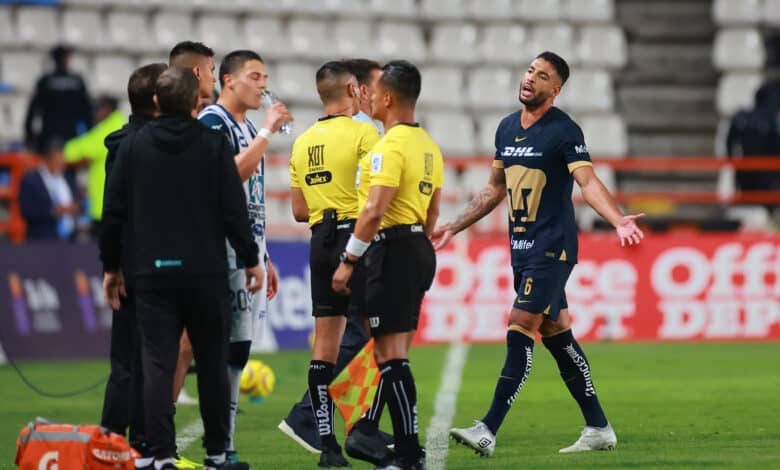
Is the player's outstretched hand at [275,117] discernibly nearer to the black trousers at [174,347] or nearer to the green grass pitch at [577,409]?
the black trousers at [174,347]

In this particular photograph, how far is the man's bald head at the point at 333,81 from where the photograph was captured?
26.9 ft

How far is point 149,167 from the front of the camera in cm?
682

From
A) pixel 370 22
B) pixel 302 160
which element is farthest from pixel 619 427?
pixel 370 22

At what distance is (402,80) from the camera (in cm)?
732

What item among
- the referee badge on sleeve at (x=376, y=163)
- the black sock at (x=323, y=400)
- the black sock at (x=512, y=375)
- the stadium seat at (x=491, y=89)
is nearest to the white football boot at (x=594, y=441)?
the black sock at (x=512, y=375)

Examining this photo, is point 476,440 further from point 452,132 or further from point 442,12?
point 442,12

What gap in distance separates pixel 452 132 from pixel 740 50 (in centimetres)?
488

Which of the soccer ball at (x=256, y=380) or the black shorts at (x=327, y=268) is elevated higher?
the black shorts at (x=327, y=268)

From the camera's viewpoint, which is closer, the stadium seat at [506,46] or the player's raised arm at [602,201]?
the player's raised arm at [602,201]

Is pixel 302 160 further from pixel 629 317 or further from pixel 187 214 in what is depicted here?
pixel 629 317

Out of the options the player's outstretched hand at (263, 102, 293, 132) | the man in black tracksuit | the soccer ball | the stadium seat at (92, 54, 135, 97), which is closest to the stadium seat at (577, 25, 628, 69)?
the stadium seat at (92, 54, 135, 97)

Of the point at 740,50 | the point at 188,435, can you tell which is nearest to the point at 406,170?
the point at 188,435

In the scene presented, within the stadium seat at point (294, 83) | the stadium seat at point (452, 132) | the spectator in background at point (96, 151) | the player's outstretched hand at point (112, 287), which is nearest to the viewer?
the player's outstretched hand at point (112, 287)

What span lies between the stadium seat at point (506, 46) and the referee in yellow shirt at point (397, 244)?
1509 cm
